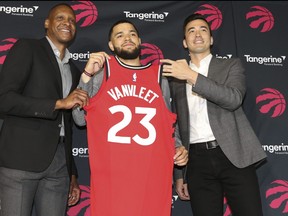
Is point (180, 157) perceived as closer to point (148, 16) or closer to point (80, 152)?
point (80, 152)

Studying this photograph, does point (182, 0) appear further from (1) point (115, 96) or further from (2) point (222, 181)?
(2) point (222, 181)

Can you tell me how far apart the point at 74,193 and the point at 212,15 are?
1628 millimetres

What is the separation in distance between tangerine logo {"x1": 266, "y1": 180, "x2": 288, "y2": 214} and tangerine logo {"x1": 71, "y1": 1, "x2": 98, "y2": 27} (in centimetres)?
174

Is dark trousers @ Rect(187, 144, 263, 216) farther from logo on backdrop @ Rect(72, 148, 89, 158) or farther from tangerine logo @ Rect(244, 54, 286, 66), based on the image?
tangerine logo @ Rect(244, 54, 286, 66)

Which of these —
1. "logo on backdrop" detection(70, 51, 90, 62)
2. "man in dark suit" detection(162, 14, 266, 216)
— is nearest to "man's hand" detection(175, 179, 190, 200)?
"man in dark suit" detection(162, 14, 266, 216)

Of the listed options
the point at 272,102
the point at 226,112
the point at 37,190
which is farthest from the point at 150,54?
the point at 37,190

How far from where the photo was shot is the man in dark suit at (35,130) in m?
1.85

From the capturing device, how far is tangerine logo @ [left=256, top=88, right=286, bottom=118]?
2.78 meters

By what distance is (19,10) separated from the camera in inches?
104

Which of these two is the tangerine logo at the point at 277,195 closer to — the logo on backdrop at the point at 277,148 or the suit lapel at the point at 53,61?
the logo on backdrop at the point at 277,148

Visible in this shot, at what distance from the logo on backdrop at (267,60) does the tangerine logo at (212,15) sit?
33 cm

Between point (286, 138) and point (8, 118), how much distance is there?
1.91 m

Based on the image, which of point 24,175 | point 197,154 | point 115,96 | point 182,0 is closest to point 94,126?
point 115,96

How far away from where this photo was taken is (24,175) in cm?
187
